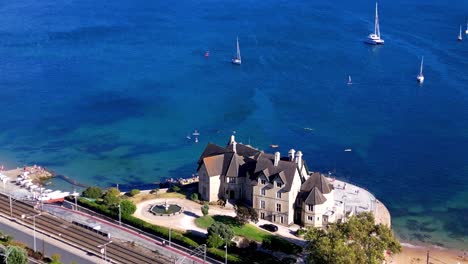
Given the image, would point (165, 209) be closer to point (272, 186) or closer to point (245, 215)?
point (245, 215)

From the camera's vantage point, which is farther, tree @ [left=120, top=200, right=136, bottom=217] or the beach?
the beach

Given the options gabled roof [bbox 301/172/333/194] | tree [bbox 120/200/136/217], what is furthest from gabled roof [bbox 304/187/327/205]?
tree [bbox 120/200/136/217]

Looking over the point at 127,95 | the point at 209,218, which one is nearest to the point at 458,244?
the point at 209,218

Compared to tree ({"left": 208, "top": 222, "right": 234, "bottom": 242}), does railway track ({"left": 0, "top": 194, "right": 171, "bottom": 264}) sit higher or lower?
lower

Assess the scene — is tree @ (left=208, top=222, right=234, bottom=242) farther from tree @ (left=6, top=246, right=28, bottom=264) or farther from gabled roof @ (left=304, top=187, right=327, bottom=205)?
tree @ (left=6, top=246, right=28, bottom=264)

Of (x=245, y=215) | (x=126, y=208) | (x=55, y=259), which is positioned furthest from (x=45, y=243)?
(x=245, y=215)

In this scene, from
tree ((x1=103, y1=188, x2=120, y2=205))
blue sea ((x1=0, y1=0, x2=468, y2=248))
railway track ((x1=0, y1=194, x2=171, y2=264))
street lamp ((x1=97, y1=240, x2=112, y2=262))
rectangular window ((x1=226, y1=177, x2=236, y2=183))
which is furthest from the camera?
blue sea ((x1=0, y1=0, x2=468, y2=248))

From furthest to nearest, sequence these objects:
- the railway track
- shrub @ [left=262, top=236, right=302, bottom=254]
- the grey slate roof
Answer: the grey slate roof
shrub @ [left=262, top=236, right=302, bottom=254]
the railway track
